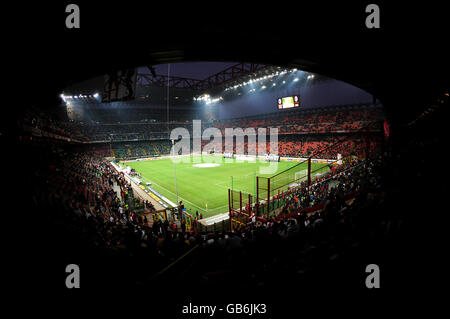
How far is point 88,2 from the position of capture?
322cm

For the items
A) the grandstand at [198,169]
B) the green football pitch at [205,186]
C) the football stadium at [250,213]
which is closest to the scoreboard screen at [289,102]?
the grandstand at [198,169]

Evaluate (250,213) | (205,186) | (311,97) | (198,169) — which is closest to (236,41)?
(250,213)

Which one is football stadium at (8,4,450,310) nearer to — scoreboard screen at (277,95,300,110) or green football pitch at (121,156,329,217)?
green football pitch at (121,156,329,217)

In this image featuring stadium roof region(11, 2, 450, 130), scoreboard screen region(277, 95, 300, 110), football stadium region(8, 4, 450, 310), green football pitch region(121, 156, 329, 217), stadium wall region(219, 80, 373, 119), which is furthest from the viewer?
scoreboard screen region(277, 95, 300, 110)

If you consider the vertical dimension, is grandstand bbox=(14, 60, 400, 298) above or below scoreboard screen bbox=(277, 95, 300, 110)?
below

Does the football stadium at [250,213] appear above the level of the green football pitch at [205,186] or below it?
above

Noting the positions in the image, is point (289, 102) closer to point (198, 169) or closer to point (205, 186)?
point (198, 169)

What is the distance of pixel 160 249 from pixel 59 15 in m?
4.88

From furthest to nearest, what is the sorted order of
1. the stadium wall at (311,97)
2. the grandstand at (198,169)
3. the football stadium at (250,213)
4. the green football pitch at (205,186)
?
1. the stadium wall at (311,97)
2. the green football pitch at (205,186)
3. the grandstand at (198,169)
4. the football stadium at (250,213)

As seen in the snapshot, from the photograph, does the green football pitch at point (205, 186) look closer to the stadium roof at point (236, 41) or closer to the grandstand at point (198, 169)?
the grandstand at point (198, 169)

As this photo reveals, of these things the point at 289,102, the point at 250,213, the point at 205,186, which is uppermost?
the point at 289,102

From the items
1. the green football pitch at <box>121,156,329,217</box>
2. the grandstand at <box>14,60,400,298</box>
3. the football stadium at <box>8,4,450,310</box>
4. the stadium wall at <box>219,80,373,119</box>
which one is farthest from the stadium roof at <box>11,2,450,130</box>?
the stadium wall at <box>219,80,373,119</box>
